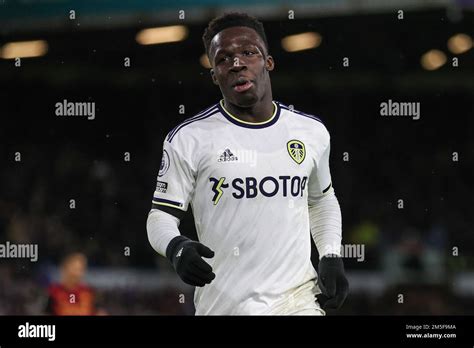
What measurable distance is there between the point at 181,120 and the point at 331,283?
479cm

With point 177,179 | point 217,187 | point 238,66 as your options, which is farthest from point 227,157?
point 238,66

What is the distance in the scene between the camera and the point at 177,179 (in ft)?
15.1

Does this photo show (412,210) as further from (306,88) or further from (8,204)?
(8,204)

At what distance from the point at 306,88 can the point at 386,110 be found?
0.89 metres

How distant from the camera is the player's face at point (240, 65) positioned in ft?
15.5

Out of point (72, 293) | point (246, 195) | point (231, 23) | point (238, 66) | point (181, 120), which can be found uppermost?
point (181, 120)

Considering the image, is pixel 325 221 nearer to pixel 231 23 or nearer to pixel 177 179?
pixel 177 179

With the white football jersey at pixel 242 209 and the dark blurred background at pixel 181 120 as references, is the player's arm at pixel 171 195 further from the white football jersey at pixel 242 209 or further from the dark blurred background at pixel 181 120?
the dark blurred background at pixel 181 120

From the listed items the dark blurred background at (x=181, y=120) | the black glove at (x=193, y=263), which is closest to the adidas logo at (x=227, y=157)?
the black glove at (x=193, y=263)

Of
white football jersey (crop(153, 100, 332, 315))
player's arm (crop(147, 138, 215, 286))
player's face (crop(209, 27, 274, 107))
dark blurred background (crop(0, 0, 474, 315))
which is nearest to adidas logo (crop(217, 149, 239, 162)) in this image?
white football jersey (crop(153, 100, 332, 315))

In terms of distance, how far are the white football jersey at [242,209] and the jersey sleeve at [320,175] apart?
0.14 metres

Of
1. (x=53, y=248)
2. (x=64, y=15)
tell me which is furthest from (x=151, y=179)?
(x=64, y=15)

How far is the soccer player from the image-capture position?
4.54 meters

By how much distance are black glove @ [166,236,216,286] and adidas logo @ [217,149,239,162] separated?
1.77 ft
